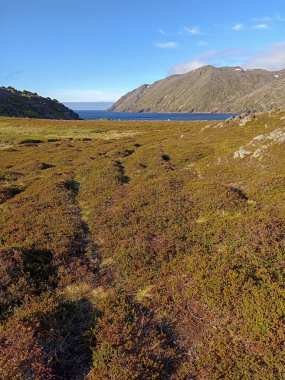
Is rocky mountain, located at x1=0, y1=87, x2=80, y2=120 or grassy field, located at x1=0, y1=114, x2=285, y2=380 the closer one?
grassy field, located at x1=0, y1=114, x2=285, y2=380

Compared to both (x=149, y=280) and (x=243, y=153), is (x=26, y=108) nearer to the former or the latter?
(x=243, y=153)

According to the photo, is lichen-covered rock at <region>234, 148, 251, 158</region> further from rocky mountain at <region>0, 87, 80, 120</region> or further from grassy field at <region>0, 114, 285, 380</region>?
rocky mountain at <region>0, 87, 80, 120</region>

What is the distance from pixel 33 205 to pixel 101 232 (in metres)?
7.48

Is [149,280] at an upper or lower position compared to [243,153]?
lower

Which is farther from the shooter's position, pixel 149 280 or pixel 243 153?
pixel 243 153

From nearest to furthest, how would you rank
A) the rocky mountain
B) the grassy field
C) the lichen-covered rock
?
the grassy field → the lichen-covered rock → the rocky mountain

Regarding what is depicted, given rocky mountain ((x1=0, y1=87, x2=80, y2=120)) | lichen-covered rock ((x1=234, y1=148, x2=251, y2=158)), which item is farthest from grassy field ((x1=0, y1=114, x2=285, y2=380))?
rocky mountain ((x1=0, y1=87, x2=80, y2=120))

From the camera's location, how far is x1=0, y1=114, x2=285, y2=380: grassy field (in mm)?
7699

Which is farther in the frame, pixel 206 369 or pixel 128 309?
pixel 128 309

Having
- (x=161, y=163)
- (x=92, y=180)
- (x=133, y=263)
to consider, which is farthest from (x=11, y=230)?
(x=161, y=163)

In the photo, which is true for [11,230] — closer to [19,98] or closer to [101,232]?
[101,232]

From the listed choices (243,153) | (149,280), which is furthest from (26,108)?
(149,280)

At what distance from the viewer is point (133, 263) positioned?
40.9 feet

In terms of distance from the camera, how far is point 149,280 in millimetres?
11438
